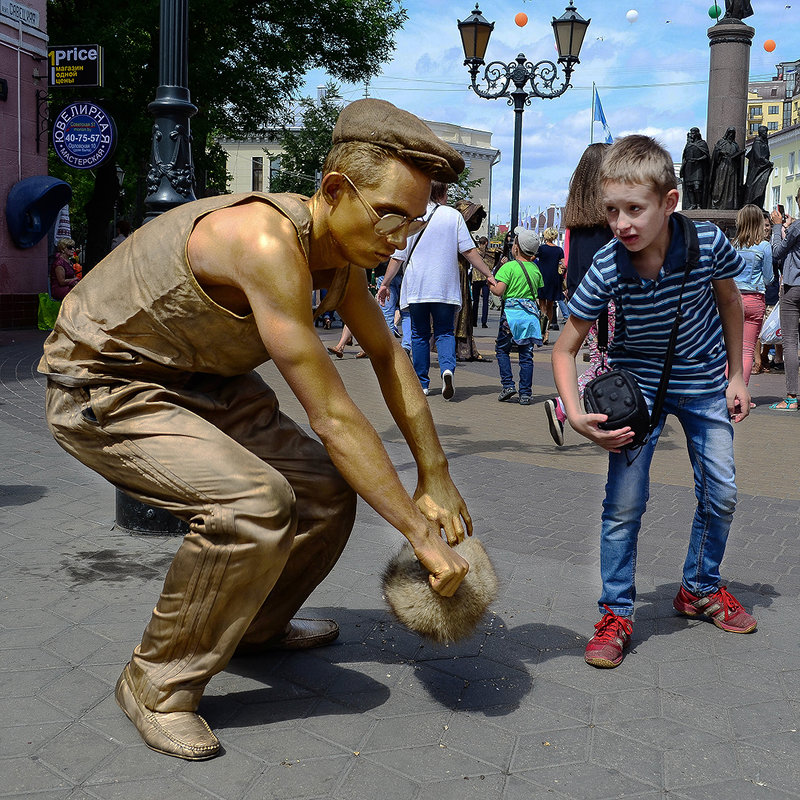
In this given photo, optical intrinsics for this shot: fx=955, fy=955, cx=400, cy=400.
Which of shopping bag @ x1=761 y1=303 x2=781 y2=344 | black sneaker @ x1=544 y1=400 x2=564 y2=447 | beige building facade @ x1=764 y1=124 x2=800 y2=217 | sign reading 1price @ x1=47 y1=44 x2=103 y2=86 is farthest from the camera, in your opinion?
beige building facade @ x1=764 y1=124 x2=800 y2=217

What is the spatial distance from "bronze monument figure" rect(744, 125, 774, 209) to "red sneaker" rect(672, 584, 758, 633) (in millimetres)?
12898

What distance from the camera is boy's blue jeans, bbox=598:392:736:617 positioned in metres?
3.52

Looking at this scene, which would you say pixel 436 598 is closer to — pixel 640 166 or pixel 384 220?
pixel 384 220

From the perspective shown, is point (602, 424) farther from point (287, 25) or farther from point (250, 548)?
point (287, 25)

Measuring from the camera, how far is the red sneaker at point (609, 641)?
3344 millimetres

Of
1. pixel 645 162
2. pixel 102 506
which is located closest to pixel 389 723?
pixel 645 162

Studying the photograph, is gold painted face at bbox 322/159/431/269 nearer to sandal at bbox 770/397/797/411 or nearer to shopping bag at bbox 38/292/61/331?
sandal at bbox 770/397/797/411

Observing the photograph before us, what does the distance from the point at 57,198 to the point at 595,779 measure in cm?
1709

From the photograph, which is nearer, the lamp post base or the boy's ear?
the boy's ear

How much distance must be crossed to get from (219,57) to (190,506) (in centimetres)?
2119

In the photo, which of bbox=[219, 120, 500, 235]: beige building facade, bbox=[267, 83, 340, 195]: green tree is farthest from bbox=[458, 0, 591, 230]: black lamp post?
bbox=[219, 120, 500, 235]: beige building facade

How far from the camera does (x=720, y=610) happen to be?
3770 mm

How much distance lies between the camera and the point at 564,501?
5844 mm

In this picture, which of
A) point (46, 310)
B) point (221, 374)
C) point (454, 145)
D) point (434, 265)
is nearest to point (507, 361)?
point (434, 265)
